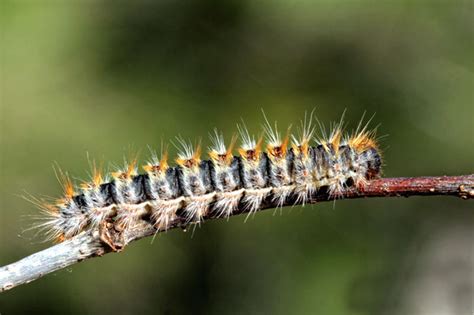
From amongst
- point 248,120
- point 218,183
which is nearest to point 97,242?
point 218,183

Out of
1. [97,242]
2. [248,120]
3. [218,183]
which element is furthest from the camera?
[248,120]

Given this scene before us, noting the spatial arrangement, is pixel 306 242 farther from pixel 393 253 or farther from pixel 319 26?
pixel 319 26

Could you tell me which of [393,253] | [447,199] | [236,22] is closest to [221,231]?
[393,253]

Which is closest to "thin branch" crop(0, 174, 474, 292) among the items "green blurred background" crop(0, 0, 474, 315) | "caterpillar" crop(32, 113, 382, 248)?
"caterpillar" crop(32, 113, 382, 248)

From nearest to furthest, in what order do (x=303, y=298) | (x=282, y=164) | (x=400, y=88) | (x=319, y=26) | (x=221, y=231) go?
(x=282, y=164) → (x=303, y=298) → (x=221, y=231) → (x=400, y=88) → (x=319, y=26)

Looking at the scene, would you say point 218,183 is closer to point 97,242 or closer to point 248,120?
point 97,242

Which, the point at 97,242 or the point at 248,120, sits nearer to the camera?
the point at 97,242
